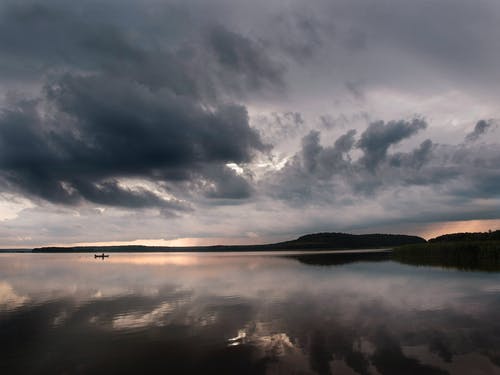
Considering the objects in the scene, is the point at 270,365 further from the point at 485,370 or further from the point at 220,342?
the point at 485,370

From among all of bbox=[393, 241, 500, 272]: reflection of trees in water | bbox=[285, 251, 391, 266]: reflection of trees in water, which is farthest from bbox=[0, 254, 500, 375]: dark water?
bbox=[285, 251, 391, 266]: reflection of trees in water

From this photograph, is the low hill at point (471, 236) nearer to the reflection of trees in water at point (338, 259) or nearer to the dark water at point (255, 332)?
the reflection of trees in water at point (338, 259)

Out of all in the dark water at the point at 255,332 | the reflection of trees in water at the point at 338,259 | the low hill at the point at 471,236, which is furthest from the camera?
the low hill at the point at 471,236

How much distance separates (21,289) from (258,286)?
30809mm

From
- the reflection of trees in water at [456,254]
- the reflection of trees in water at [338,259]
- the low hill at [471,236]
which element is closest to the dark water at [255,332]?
the reflection of trees in water at [456,254]

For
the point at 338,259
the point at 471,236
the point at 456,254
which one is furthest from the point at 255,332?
the point at 471,236

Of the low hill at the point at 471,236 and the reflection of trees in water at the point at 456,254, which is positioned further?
the low hill at the point at 471,236

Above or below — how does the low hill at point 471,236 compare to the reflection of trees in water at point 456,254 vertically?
above

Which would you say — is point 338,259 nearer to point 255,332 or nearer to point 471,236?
point 471,236

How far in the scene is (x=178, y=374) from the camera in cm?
1550

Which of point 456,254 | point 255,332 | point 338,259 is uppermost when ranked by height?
point 456,254

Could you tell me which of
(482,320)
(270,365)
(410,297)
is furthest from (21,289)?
(482,320)

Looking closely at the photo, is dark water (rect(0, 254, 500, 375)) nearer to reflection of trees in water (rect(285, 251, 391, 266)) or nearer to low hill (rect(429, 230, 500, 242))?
reflection of trees in water (rect(285, 251, 391, 266))

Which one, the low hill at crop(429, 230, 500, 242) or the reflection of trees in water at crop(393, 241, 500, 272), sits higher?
the low hill at crop(429, 230, 500, 242)
